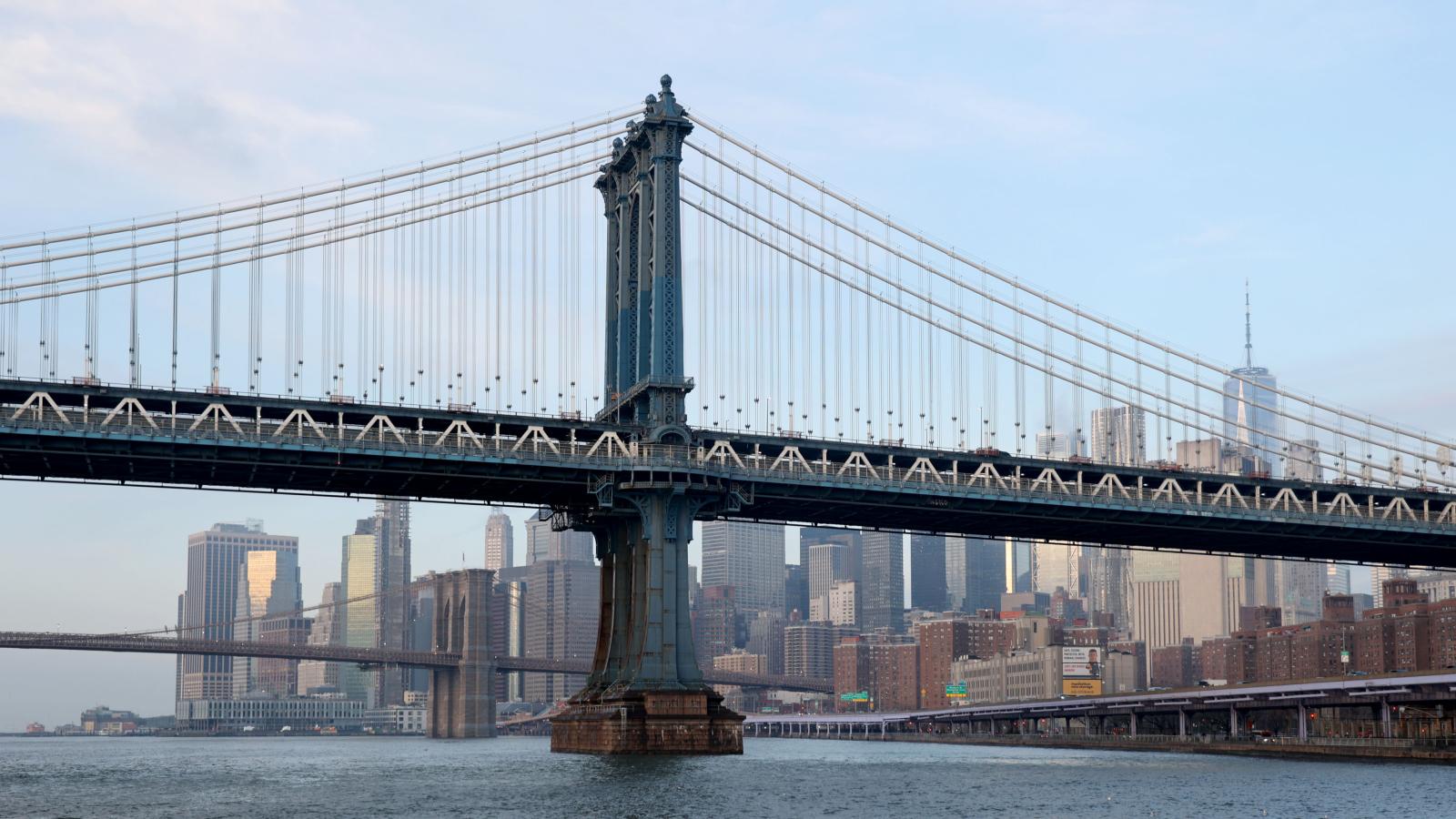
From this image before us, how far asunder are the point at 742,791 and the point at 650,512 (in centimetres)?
2323

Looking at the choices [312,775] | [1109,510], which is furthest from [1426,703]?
[312,775]

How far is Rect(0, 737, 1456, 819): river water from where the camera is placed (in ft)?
238

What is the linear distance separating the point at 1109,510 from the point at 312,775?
53.9 m

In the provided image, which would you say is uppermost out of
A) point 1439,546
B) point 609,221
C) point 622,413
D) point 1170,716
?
point 609,221

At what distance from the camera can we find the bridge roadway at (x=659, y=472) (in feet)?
313

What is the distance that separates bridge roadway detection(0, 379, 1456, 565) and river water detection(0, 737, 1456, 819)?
1615 cm

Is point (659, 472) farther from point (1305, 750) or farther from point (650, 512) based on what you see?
point (1305, 750)

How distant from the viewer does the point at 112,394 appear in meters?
94.4

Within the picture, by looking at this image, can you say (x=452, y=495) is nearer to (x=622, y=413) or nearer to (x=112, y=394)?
(x=622, y=413)

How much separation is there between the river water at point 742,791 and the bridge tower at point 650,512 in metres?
2.39

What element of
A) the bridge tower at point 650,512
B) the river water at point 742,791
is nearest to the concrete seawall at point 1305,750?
the river water at point 742,791

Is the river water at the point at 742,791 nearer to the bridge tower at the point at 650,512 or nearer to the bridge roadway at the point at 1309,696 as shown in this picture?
the bridge tower at the point at 650,512

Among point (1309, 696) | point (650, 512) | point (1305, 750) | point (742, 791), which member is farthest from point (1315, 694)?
point (742, 791)

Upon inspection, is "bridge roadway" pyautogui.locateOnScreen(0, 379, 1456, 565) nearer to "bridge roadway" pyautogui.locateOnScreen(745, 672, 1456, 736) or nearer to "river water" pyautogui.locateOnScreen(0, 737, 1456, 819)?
"bridge roadway" pyautogui.locateOnScreen(745, 672, 1456, 736)
